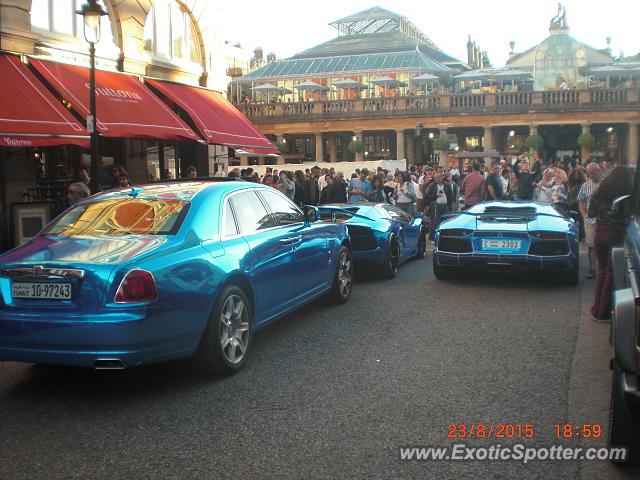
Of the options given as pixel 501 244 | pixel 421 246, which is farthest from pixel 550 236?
pixel 421 246

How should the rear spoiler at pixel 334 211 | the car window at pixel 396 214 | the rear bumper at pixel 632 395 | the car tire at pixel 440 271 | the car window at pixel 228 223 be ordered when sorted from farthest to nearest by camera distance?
the car window at pixel 396 214, the rear spoiler at pixel 334 211, the car tire at pixel 440 271, the car window at pixel 228 223, the rear bumper at pixel 632 395

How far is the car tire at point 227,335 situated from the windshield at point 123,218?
70cm

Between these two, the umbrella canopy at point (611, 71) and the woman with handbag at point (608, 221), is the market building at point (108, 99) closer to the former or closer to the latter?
the woman with handbag at point (608, 221)

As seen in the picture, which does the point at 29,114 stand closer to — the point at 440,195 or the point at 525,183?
the point at 440,195

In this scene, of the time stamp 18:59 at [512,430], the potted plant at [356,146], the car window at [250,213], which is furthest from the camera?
the potted plant at [356,146]

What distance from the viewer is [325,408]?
472 cm

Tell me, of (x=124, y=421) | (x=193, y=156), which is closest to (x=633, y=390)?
(x=124, y=421)

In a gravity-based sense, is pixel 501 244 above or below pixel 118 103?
below

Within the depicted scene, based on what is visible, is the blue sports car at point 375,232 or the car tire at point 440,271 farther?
the blue sports car at point 375,232

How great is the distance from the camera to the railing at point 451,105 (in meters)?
42.5

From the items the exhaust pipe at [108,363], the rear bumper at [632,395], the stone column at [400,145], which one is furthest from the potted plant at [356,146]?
the rear bumper at [632,395]

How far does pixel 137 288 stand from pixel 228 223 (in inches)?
56.6

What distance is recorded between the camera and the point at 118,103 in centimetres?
1495

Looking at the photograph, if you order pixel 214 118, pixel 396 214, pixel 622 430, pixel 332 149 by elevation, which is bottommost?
pixel 622 430
